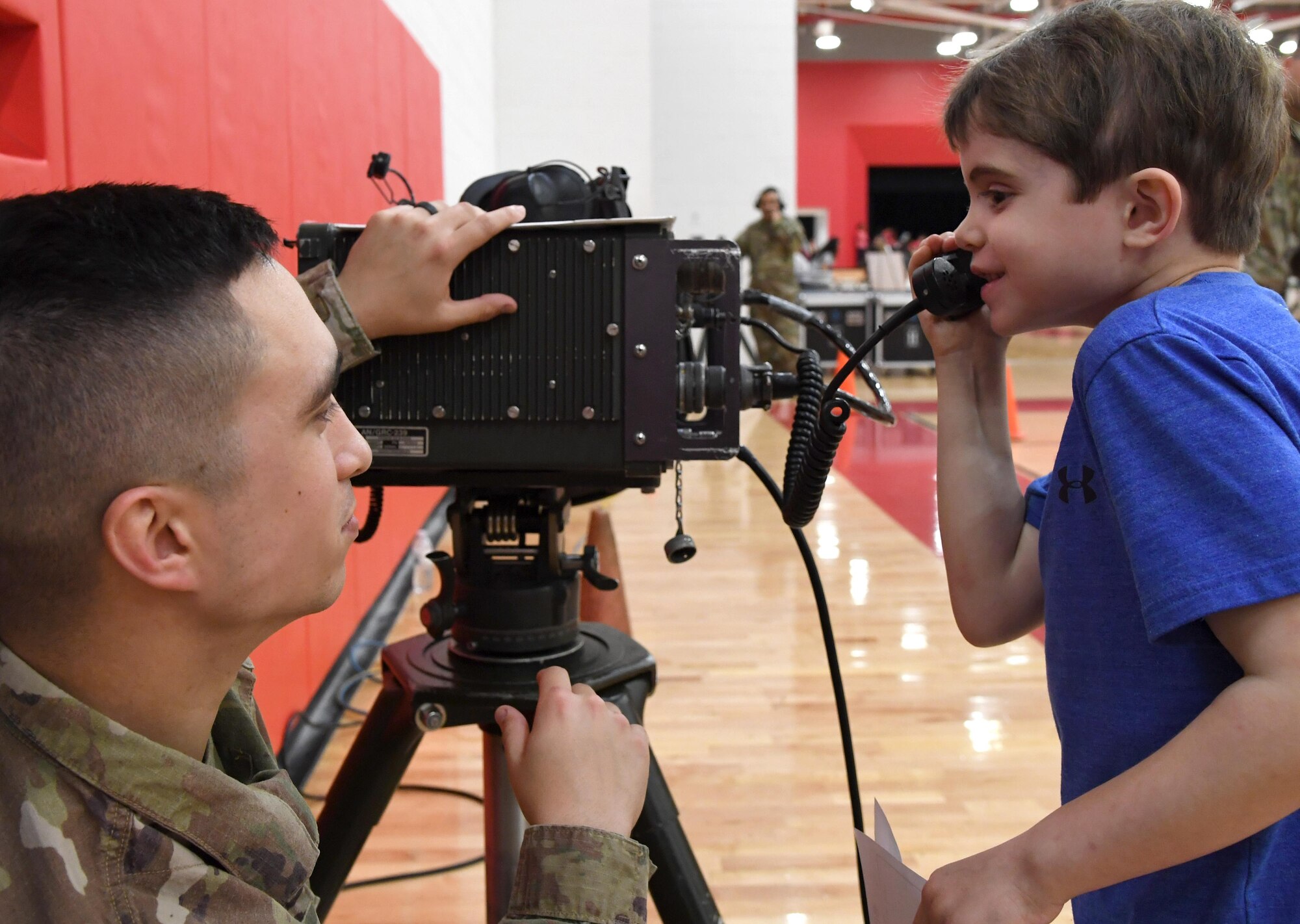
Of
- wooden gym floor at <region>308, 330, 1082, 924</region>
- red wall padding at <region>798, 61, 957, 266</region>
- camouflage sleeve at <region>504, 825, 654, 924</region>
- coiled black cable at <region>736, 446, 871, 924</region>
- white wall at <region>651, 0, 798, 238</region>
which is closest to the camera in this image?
camouflage sleeve at <region>504, 825, 654, 924</region>

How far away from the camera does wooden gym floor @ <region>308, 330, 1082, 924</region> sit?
1.80 m

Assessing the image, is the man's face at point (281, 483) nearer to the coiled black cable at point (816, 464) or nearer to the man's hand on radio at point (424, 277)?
the man's hand on radio at point (424, 277)

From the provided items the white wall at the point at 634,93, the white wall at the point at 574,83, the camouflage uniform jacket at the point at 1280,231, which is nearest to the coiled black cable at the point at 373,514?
the white wall at the point at 634,93

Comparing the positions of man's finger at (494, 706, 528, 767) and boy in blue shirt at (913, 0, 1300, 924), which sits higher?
boy in blue shirt at (913, 0, 1300, 924)

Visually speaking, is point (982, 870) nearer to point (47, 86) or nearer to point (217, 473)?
point (217, 473)

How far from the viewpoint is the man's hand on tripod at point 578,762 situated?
75 cm

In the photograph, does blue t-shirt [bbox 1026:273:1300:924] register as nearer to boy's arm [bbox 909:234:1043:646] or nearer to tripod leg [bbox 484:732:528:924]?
boy's arm [bbox 909:234:1043:646]

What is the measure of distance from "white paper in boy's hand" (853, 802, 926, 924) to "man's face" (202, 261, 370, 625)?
0.41m

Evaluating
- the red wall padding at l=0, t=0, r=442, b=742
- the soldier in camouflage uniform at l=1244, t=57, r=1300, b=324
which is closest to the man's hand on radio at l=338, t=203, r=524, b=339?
the red wall padding at l=0, t=0, r=442, b=742

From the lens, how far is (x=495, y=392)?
2.91 ft

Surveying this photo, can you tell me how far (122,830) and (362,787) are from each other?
0.54 m

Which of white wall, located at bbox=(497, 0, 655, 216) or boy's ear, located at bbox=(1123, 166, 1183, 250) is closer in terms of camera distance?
boy's ear, located at bbox=(1123, 166, 1183, 250)

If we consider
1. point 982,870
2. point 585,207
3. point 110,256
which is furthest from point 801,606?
point 110,256

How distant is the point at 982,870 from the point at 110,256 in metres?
0.60
